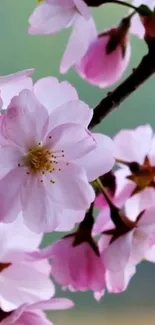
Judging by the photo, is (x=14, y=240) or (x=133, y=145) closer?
(x=14, y=240)

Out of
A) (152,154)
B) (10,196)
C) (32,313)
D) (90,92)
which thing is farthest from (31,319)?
(90,92)

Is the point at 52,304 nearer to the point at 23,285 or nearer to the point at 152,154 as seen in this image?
the point at 23,285

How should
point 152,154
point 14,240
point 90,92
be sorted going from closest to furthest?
point 14,240, point 152,154, point 90,92

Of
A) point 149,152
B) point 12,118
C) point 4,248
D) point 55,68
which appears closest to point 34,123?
point 12,118

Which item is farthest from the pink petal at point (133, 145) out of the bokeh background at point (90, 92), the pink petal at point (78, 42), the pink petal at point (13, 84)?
the bokeh background at point (90, 92)

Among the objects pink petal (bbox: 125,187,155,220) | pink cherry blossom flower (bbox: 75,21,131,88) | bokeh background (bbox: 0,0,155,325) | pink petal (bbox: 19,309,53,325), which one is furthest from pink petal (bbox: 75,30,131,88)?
bokeh background (bbox: 0,0,155,325)

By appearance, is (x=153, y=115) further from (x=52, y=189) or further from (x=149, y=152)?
(x=52, y=189)
